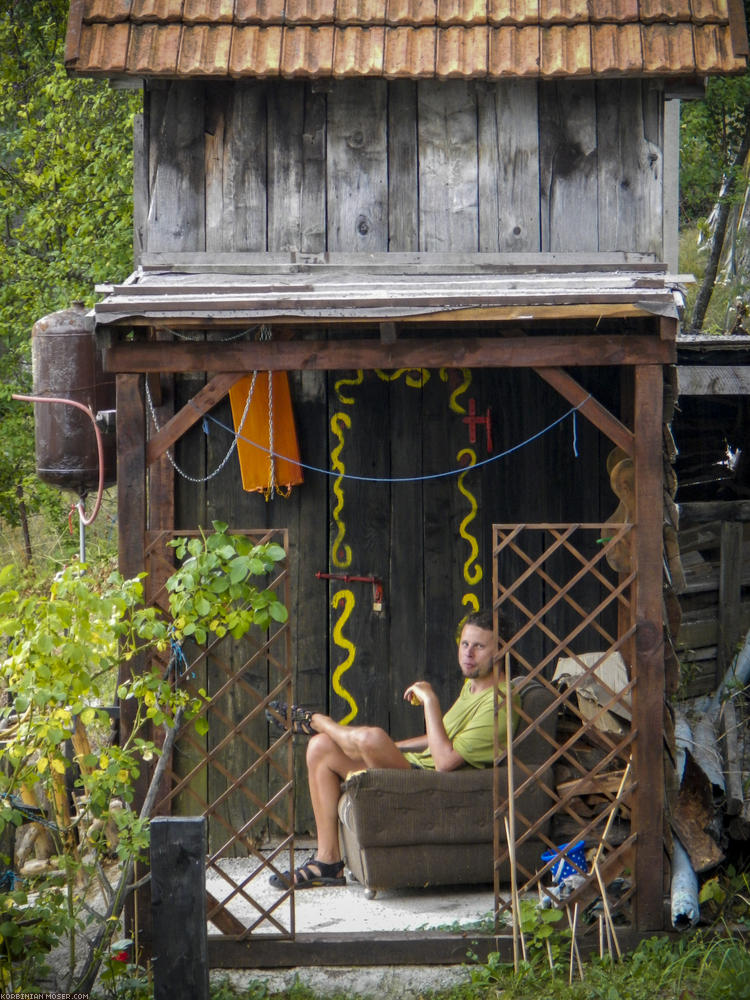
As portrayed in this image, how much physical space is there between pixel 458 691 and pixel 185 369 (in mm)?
2805

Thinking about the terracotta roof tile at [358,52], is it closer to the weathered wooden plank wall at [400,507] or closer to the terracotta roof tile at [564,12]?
the terracotta roof tile at [564,12]

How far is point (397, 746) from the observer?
6.60m

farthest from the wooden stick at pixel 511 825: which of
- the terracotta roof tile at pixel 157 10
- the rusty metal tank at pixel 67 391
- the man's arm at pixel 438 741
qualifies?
the terracotta roof tile at pixel 157 10

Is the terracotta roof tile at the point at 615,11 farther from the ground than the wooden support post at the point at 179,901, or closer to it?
farther from the ground

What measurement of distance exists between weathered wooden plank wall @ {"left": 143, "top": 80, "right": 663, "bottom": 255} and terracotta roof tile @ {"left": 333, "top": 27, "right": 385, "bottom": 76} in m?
0.24

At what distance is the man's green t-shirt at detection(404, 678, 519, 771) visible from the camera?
20.4 ft

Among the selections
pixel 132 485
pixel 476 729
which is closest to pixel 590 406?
pixel 476 729

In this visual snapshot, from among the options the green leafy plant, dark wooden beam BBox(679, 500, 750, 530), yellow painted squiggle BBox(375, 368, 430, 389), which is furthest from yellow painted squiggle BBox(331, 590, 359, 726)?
dark wooden beam BBox(679, 500, 750, 530)

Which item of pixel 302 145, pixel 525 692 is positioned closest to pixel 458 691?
pixel 525 692

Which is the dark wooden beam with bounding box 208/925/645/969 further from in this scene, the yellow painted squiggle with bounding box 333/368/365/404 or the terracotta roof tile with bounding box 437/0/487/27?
the terracotta roof tile with bounding box 437/0/487/27

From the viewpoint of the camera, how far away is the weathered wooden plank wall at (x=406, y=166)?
23.4ft

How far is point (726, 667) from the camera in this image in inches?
344

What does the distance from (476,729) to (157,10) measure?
4.40m

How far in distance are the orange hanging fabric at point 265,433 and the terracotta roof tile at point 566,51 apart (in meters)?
2.31
